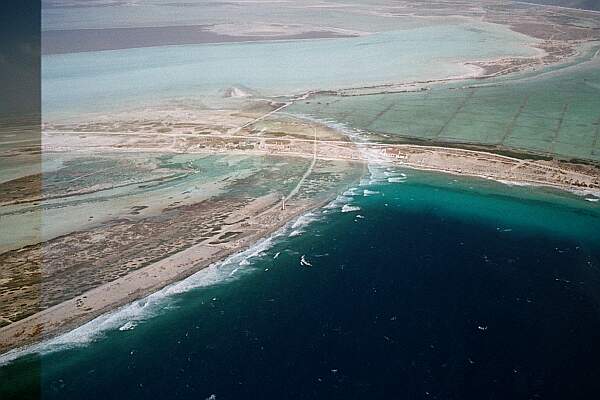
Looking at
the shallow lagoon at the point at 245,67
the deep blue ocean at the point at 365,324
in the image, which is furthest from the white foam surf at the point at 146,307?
the shallow lagoon at the point at 245,67

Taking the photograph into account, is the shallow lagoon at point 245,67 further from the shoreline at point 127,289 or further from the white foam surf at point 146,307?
the white foam surf at point 146,307

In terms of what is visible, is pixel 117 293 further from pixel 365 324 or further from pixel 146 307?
pixel 365 324

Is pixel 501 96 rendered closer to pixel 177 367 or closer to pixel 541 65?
pixel 541 65

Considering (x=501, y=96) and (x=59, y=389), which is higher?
(x=501, y=96)

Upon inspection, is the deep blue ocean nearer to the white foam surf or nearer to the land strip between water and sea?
the white foam surf

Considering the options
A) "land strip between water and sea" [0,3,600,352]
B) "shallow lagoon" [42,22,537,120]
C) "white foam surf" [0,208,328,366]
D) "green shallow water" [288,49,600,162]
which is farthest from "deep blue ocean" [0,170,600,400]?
"shallow lagoon" [42,22,537,120]

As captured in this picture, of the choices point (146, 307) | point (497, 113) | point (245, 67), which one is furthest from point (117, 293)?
point (245, 67)

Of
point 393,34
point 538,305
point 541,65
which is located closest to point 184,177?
point 538,305
